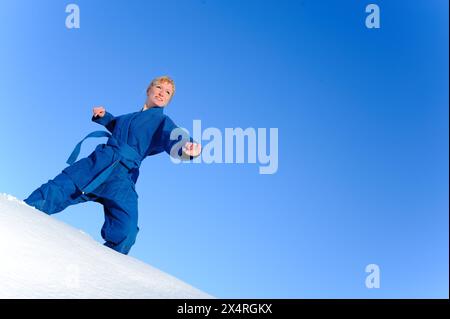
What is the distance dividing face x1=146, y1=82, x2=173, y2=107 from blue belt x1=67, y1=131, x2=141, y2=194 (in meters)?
0.48

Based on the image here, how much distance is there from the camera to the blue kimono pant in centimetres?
358

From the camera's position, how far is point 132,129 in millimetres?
4020

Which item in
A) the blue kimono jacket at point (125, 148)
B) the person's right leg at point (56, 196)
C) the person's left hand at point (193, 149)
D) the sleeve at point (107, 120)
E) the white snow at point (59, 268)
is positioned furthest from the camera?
the sleeve at point (107, 120)

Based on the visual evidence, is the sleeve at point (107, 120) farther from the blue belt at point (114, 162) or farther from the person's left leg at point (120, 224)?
the person's left leg at point (120, 224)

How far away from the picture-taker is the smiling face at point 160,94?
422 cm

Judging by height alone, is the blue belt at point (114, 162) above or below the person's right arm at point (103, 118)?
below

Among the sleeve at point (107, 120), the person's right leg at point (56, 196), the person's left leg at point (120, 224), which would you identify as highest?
the sleeve at point (107, 120)

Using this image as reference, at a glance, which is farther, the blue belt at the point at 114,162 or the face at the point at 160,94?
the face at the point at 160,94

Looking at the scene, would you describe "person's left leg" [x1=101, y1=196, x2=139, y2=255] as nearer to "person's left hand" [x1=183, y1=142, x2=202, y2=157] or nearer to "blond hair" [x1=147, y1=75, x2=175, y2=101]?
"person's left hand" [x1=183, y1=142, x2=202, y2=157]

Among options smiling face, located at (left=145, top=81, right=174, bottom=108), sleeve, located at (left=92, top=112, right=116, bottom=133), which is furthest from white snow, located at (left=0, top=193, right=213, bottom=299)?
smiling face, located at (left=145, top=81, right=174, bottom=108)

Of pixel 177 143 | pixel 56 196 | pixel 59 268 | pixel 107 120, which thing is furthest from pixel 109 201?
pixel 59 268

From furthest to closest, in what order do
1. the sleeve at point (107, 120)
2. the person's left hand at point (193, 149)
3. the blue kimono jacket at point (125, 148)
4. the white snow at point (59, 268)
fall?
the sleeve at point (107, 120) → the blue kimono jacket at point (125, 148) → the person's left hand at point (193, 149) → the white snow at point (59, 268)

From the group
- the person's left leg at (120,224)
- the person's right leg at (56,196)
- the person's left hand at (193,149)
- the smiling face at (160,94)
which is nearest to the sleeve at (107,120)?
the smiling face at (160,94)
